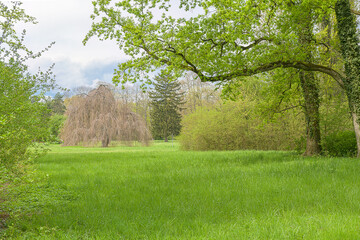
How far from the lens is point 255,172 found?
8.27 meters

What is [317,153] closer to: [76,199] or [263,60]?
[263,60]

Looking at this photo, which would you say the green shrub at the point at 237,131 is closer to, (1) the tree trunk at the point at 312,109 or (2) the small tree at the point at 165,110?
(1) the tree trunk at the point at 312,109

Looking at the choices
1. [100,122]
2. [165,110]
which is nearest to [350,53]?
[100,122]

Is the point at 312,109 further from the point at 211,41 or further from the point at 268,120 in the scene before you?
the point at 211,41

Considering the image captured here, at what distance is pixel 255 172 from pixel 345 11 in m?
6.99

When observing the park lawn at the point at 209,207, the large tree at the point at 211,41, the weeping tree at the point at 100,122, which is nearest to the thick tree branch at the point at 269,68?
Result: the large tree at the point at 211,41

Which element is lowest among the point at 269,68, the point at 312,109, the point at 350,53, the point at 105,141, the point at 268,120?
the point at 105,141

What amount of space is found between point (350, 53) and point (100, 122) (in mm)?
20200

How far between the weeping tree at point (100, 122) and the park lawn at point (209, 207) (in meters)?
17.6

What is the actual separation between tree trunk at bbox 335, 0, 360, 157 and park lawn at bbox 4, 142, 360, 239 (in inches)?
124

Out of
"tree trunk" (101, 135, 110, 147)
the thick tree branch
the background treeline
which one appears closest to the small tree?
"tree trunk" (101, 135, 110, 147)

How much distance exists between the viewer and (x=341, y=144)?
40.8 ft

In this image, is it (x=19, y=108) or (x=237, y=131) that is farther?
(x=237, y=131)

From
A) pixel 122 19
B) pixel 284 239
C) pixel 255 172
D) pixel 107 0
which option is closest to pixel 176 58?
pixel 122 19
